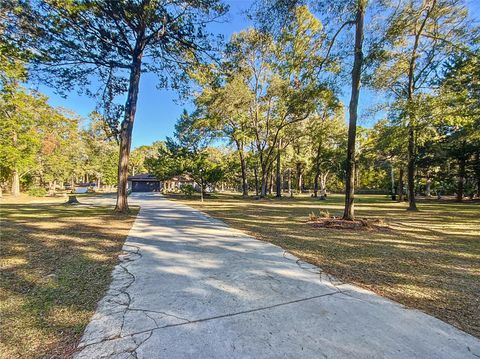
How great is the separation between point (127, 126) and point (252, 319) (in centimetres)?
1062

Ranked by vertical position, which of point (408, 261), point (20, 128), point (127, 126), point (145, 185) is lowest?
point (408, 261)

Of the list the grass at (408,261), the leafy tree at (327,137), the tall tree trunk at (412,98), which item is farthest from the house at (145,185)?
the grass at (408,261)

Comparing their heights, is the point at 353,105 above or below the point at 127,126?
above

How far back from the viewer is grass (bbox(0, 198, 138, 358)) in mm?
2041

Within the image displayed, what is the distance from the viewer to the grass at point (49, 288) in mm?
2041

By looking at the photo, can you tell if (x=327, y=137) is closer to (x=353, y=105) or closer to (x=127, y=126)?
(x=353, y=105)

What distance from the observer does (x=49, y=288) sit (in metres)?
3.05

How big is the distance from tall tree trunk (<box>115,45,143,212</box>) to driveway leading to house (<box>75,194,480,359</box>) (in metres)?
7.80

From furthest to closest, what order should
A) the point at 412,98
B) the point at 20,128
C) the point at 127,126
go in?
the point at 20,128, the point at 412,98, the point at 127,126

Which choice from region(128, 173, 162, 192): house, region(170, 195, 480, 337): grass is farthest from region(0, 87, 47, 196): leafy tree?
region(128, 173, 162, 192): house

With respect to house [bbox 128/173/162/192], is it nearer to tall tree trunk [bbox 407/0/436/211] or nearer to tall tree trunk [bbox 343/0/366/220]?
tall tree trunk [bbox 407/0/436/211]

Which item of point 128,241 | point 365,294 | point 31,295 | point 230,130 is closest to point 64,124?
point 230,130

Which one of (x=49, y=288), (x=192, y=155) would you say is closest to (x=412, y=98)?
(x=49, y=288)

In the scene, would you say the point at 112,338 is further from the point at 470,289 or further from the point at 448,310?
the point at 470,289
